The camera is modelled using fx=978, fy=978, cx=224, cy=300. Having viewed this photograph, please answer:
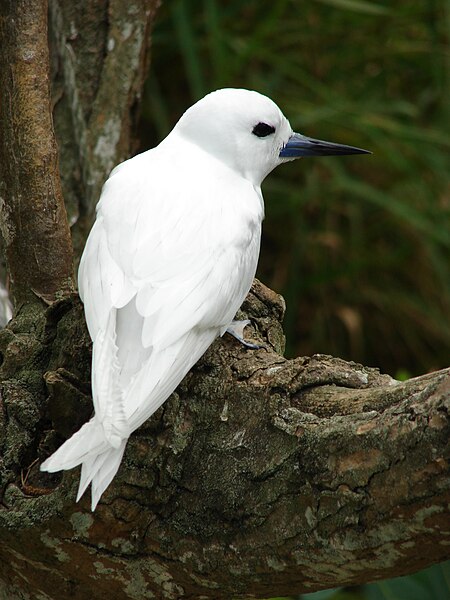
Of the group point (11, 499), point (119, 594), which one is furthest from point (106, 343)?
point (119, 594)

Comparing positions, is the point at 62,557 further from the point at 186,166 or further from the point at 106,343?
the point at 186,166

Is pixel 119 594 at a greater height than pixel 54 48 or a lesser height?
lesser

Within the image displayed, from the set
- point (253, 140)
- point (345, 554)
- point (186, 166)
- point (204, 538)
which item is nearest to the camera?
point (345, 554)

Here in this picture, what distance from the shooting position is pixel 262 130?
8.52 feet

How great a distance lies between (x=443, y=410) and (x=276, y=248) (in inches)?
112

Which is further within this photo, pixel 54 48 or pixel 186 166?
pixel 54 48

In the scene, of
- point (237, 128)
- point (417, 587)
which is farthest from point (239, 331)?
point (417, 587)

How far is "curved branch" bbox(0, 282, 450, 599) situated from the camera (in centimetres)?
156

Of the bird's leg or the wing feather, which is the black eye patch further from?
the bird's leg

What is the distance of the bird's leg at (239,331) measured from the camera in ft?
6.70

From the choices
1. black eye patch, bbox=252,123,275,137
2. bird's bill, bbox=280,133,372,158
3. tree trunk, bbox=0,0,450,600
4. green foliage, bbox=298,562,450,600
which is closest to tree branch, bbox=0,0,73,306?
tree trunk, bbox=0,0,450,600

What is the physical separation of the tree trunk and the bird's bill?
69 cm

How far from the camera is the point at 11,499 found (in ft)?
6.23

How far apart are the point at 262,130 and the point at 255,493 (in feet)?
3.83
